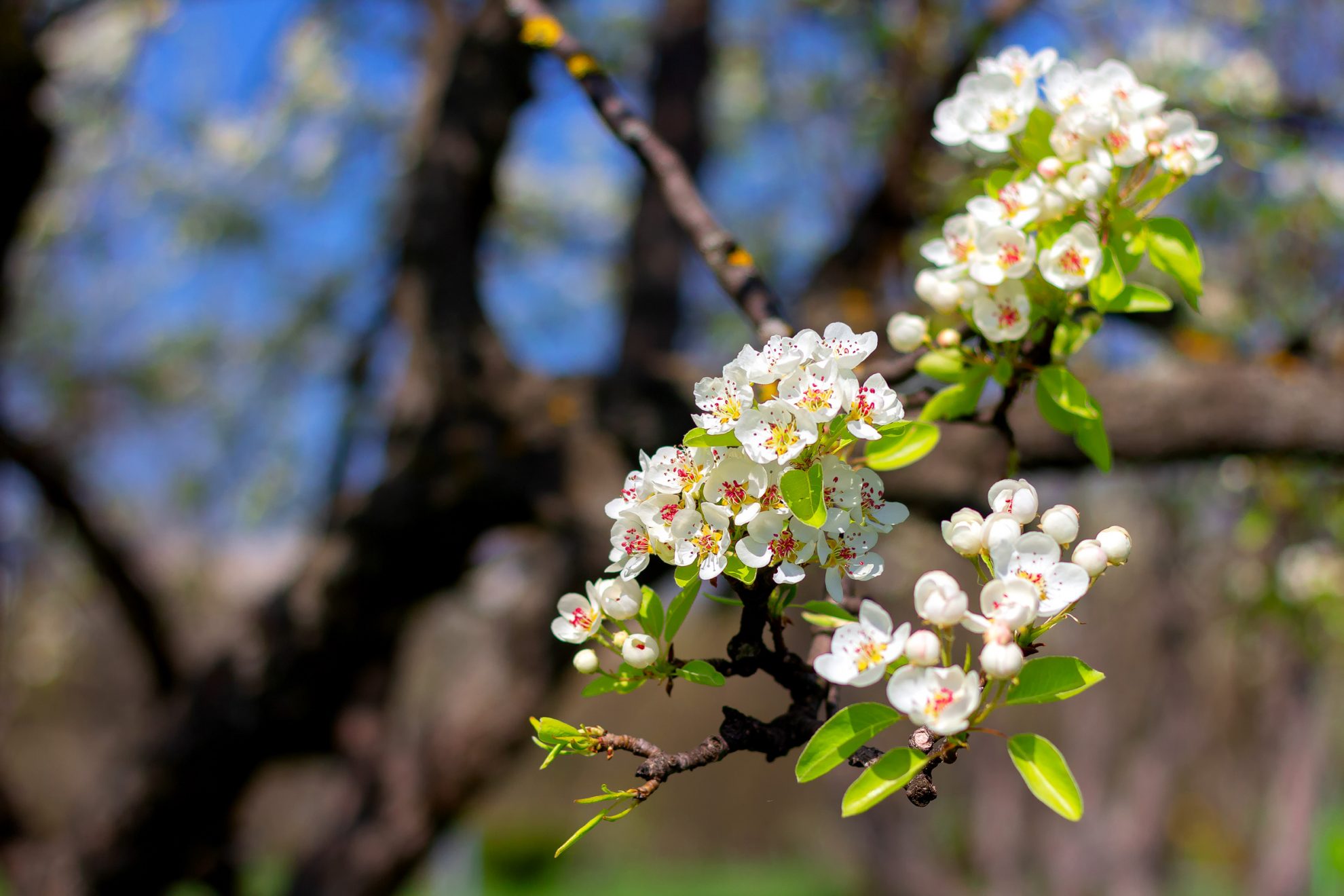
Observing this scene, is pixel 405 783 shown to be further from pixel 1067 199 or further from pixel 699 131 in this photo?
pixel 1067 199

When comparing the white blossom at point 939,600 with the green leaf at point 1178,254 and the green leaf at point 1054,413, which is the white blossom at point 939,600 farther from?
the green leaf at point 1178,254

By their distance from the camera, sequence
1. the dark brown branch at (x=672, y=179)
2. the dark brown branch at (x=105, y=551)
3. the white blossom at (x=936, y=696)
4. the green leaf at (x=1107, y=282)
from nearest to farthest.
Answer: the white blossom at (x=936, y=696) < the green leaf at (x=1107, y=282) < the dark brown branch at (x=672, y=179) < the dark brown branch at (x=105, y=551)

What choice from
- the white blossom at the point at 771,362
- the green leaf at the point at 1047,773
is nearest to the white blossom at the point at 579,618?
the white blossom at the point at 771,362

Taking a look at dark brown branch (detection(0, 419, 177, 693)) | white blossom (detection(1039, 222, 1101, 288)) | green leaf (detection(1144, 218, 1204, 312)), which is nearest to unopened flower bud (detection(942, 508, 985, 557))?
white blossom (detection(1039, 222, 1101, 288))

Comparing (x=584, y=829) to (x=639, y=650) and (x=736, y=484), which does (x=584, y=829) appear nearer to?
(x=639, y=650)

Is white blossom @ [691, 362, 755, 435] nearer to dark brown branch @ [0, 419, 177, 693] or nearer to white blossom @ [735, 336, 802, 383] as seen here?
white blossom @ [735, 336, 802, 383]

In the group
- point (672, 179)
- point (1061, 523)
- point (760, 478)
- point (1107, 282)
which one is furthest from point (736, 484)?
point (672, 179)

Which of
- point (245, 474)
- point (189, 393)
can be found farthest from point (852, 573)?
point (189, 393)
